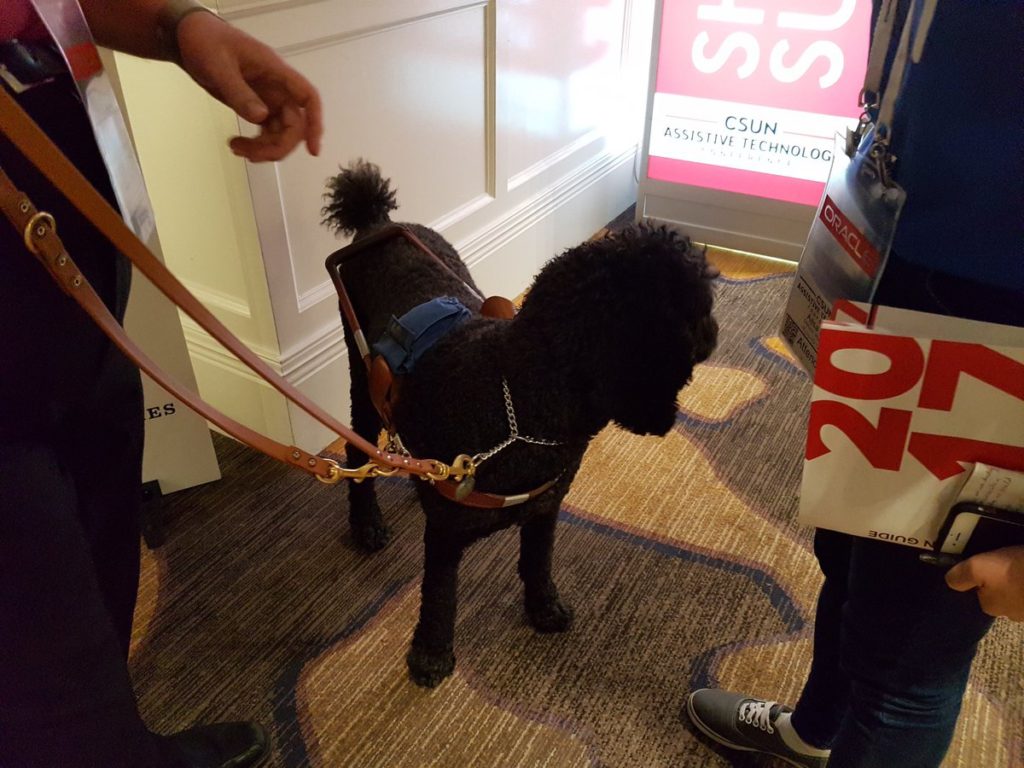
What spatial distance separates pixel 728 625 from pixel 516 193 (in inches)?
58.8

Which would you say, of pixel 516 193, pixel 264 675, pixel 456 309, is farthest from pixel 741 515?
pixel 516 193

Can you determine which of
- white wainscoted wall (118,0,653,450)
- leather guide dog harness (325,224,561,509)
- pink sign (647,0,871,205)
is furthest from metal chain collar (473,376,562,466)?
pink sign (647,0,871,205)

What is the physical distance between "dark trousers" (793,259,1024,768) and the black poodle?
0.97 feet

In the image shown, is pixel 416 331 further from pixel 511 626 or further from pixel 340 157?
pixel 340 157

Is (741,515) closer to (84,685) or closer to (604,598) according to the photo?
(604,598)

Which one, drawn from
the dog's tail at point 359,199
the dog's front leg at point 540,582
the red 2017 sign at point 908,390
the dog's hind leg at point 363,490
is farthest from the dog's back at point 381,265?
the red 2017 sign at point 908,390

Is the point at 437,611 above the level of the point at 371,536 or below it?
above

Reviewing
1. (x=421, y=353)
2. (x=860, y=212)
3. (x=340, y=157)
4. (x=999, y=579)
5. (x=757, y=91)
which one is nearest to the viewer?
(x=999, y=579)

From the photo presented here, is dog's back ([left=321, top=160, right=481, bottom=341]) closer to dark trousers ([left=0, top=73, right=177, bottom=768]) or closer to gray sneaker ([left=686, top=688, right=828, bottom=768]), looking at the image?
dark trousers ([left=0, top=73, right=177, bottom=768])

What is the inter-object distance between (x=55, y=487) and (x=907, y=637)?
824 mm

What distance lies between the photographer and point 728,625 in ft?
4.72

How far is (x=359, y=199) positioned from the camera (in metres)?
1.37

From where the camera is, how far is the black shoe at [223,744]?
3.73 feet

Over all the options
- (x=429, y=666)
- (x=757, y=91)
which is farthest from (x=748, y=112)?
(x=429, y=666)
